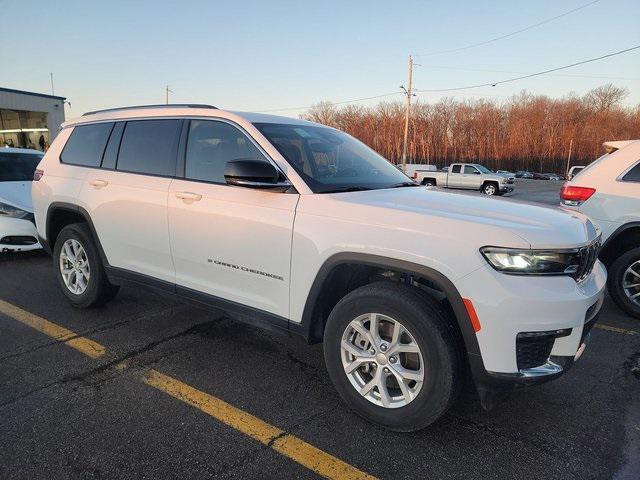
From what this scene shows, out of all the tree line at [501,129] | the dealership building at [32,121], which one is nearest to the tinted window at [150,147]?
the dealership building at [32,121]

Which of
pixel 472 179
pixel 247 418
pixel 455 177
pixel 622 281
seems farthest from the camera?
pixel 455 177

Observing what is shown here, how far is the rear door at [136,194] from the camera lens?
3.66 m

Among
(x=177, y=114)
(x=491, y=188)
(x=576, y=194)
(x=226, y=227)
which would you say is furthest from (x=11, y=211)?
(x=491, y=188)

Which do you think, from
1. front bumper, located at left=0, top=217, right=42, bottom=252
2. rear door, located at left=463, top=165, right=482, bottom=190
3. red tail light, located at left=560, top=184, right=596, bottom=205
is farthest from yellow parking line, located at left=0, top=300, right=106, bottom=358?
rear door, located at left=463, top=165, right=482, bottom=190

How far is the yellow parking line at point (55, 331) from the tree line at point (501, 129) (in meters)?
80.9

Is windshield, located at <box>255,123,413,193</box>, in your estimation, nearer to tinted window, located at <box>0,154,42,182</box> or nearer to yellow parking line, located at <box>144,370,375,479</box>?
yellow parking line, located at <box>144,370,375,479</box>

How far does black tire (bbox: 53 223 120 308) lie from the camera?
4.30 meters

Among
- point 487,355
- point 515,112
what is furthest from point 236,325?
point 515,112

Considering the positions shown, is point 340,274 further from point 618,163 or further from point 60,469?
point 618,163

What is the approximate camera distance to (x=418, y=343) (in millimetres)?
2453

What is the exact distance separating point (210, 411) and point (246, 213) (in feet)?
4.15

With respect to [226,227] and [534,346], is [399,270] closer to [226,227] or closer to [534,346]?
[534,346]

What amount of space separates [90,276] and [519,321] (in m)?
3.82

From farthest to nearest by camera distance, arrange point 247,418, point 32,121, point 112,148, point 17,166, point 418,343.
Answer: point 32,121 → point 17,166 → point 112,148 → point 247,418 → point 418,343
